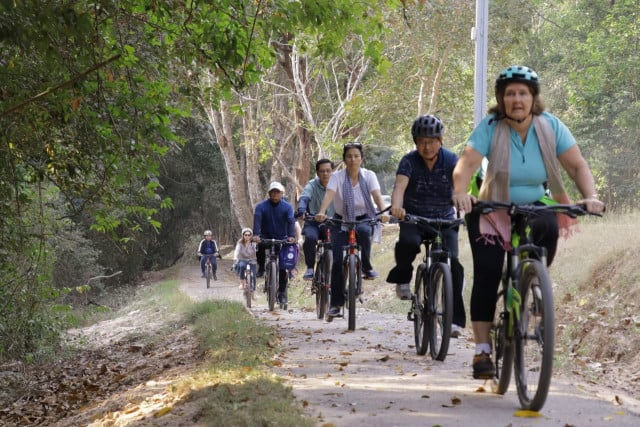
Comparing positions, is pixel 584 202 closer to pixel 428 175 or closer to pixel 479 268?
pixel 479 268

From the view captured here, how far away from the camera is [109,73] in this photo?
10.3m

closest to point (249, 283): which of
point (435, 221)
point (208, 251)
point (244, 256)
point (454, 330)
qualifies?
point (244, 256)

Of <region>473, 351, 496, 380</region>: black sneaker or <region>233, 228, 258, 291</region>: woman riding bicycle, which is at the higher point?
<region>233, 228, 258, 291</region>: woman riding bicycle

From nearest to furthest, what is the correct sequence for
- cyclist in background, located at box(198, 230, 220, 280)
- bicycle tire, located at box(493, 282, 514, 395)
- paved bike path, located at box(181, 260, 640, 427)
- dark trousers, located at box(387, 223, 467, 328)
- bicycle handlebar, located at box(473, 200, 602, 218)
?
bicycle handlebar, located at box(473, 200, 602, 218)
paved bike path, located at box(181, 260, 640, 427)
bicycle tire, located at box(493, 282, 514, 395)
dark trousers, located at box(387, 223, 467, 328)
cyclist in background, located at box(198, 230, 220, 280)

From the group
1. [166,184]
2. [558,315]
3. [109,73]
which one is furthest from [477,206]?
[166,184]

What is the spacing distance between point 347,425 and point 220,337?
5.50 meters

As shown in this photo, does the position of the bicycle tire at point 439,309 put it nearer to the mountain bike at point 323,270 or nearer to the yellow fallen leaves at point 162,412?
the yellow fallen leaves at point 162,412

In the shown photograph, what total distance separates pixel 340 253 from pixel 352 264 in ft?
1.71

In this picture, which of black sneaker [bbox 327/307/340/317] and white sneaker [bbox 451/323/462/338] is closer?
white sneaker [bbox 451/323/462/338]

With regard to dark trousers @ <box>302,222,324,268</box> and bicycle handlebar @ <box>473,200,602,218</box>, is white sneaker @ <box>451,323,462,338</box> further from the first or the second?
dark trousers @ <box>302,222,324,268</box>

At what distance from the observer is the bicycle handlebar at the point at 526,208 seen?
577cm

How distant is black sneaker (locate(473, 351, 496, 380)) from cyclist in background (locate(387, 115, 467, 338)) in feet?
6.84

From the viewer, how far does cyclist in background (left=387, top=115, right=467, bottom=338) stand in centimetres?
874

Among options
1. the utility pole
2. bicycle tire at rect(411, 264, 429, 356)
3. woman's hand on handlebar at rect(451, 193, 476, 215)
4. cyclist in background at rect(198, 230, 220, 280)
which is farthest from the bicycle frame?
cyclist in background at rect(198, 230, 220, 280)
